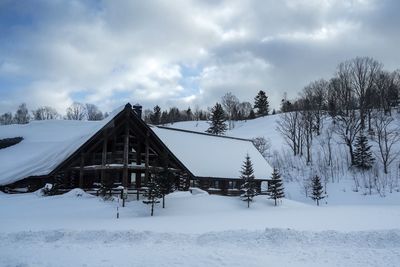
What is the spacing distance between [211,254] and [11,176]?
23956 millimetres

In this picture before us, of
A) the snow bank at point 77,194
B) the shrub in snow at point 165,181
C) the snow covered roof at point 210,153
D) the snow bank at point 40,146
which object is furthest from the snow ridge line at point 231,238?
the snow covered roof at point 210,153

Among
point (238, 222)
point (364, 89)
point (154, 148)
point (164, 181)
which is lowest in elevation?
point (238, 222)

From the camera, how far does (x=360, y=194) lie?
43344mm

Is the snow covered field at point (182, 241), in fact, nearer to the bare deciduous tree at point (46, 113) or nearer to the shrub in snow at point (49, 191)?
the shrub in snow at point (49, 191)

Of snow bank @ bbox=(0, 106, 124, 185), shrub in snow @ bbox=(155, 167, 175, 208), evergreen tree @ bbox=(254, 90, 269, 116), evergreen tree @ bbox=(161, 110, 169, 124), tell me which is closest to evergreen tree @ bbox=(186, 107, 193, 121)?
evergreen tree @ bbox=(161, 110, 169, 124)

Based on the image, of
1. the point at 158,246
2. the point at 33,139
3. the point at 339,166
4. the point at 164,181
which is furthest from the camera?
the point at 339,166

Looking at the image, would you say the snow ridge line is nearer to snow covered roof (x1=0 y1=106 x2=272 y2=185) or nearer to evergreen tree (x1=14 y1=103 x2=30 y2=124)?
snow covered roof (x1=0 y1=106 x2=272 y2=185)

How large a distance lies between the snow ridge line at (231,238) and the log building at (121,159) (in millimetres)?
11733

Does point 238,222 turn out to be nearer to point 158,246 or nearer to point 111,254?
point 158,246

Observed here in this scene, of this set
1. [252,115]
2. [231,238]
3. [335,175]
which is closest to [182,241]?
[231,238]

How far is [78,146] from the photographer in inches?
1220

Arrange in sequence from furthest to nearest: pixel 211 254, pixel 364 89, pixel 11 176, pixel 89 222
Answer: pixel 364 89 → pixel 11 176 → pixel 89 222 → pixel 211 254

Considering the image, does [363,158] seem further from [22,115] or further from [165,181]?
[22,115]

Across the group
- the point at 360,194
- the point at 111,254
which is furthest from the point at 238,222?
the point at 360,194
